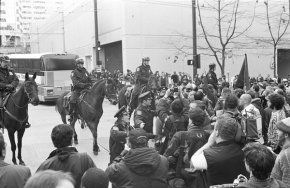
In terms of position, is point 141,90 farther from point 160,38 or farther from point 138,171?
point 160,38

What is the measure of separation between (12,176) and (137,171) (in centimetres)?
121

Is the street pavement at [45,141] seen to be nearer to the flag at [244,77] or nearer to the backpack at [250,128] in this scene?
the flag at [244,77]

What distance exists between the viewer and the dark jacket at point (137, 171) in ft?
13.2

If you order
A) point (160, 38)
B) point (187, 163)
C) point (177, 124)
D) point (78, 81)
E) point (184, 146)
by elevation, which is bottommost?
point (187, 163)

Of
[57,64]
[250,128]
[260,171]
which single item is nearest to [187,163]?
[250,128]

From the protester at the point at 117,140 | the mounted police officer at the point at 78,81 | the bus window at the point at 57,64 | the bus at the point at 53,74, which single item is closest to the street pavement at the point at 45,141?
the mounted police officer at the point at 78,81

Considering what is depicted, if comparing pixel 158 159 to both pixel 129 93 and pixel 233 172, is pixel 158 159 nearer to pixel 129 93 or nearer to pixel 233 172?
pixel 233 172

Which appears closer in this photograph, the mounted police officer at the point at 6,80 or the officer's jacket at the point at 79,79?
the mounted police officer at the point at 6,80

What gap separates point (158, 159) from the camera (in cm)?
415

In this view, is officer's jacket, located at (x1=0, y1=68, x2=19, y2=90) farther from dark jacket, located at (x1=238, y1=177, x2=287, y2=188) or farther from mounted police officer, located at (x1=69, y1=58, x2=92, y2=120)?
dark jacket, located at (x1=238, y1=177, x2=287, y2=188)

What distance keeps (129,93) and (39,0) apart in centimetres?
16858

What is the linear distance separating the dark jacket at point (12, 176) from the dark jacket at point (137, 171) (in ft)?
2.77

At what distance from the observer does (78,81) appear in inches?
462

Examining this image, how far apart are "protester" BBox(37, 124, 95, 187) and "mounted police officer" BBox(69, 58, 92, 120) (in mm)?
7436
